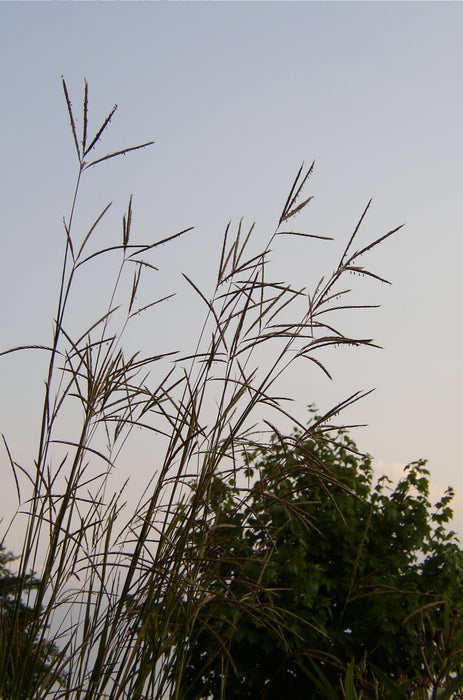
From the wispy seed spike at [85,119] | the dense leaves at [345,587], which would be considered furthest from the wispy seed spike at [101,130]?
the dense leaves at [345,587]

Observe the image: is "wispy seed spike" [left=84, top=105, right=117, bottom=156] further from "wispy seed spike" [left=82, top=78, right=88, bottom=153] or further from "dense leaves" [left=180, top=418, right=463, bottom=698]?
"dense leaves" [left=180, top=418, right=463, bottom=698]

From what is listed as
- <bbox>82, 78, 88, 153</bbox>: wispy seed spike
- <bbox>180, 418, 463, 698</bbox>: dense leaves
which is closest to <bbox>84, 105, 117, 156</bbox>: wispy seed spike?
<bbox>82, 78, 88, 153</bbox>: wispy seed spike

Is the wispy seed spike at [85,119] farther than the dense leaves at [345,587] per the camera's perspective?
No

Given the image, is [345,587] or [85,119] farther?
[345,587]

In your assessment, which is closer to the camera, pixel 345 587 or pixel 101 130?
pixel 101 130

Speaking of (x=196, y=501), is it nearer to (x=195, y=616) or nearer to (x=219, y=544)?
(x=219, y=544)

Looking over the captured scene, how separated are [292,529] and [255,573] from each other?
54 cm

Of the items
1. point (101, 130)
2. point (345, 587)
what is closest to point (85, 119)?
point (101, 130)

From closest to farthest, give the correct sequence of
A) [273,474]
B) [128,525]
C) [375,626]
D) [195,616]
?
[195,616], [273,474], [128,525], [375,626]

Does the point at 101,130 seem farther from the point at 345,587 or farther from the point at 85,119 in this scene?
the point at 345,587

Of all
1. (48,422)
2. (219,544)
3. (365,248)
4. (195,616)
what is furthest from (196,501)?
(365,248)

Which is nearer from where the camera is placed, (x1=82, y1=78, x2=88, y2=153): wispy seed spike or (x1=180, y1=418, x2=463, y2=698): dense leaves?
(x1=82, y1=78, x2=88, y2=153): wispy seed spike

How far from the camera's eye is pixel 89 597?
1619 mm

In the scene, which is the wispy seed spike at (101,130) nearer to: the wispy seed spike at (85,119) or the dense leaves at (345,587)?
the wispy seed spike at (85,119)
